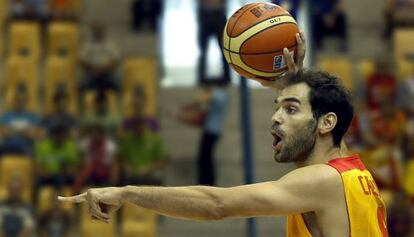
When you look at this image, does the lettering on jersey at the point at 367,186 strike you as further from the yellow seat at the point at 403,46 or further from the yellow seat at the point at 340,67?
the yellow seat at the point at 403,46

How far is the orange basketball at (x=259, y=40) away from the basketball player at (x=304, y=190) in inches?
17.0

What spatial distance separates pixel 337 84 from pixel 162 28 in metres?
11.4

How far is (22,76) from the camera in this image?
50.5 ft

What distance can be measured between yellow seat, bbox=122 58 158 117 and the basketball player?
968cm

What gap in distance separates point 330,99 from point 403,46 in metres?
10.9

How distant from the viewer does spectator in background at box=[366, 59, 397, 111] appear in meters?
14.5

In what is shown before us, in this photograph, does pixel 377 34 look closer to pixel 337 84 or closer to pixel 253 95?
pixel 253 95

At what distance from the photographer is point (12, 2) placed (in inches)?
639

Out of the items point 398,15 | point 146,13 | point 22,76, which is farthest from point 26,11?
point 398,15

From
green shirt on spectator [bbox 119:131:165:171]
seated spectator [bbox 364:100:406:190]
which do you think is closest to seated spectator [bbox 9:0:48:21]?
green shirt on spectator [bbox 119:131:165:171]

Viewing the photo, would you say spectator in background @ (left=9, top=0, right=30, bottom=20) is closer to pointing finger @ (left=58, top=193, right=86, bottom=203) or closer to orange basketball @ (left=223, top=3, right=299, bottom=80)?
orange basketball @ (left=223, top=3, right=299, bottom=80)

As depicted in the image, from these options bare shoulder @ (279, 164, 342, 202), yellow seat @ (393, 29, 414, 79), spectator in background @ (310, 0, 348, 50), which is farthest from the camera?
spectator in background @ (310, 0, 348, 50)

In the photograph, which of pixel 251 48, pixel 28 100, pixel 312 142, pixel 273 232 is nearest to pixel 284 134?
pixel 312 142

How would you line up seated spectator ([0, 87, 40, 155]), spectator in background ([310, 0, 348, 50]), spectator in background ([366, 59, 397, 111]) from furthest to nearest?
spectator in background ([310, 0, 348, 50]) → spectator in background ([366, 59, 397, 111]) → seated spectator ([0, 87, 40, 155])
